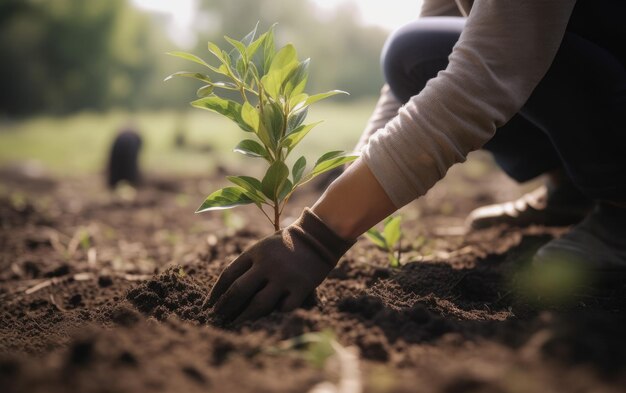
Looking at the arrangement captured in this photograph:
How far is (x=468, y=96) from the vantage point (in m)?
1.39

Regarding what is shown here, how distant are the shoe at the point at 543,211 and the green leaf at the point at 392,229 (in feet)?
3.29

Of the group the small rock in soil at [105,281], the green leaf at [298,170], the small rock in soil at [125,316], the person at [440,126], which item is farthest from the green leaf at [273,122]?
the small rock in soil at [105,281]

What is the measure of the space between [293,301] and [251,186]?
0.39 metres

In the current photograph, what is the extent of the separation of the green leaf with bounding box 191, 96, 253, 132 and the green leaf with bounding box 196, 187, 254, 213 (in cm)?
20

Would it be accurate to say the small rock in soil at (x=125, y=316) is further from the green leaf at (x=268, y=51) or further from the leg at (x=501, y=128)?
the leg at (x=501, y=128)

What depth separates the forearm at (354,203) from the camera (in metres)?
1.45

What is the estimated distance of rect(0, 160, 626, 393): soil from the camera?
93cm

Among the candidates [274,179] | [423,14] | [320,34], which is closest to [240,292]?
[274,179]

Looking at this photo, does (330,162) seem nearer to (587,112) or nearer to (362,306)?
(362,306)

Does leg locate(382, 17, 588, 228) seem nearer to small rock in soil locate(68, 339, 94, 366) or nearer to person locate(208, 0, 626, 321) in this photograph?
person locate(208, 0, 626, 321)

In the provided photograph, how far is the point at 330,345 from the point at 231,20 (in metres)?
23.6

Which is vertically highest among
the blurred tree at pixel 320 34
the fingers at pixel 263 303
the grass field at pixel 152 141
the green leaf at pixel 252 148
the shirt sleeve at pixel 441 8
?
the blurred tree at pixel 320 34

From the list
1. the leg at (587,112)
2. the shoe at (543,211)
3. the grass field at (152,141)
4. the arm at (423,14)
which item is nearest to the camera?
the leg at (587,112)

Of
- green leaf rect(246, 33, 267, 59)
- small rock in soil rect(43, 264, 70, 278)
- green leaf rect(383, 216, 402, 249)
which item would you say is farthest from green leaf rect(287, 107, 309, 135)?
small rock in soil rect(43, 264, 70, 278)
